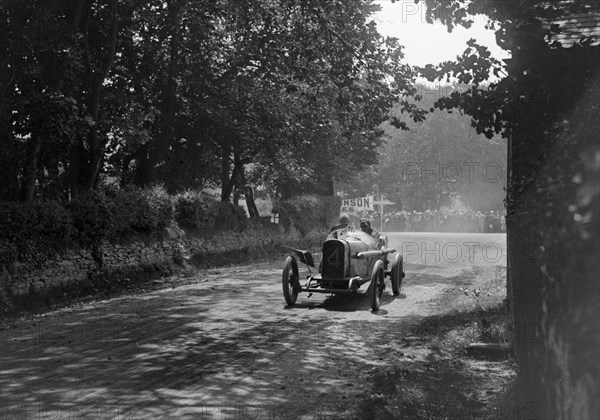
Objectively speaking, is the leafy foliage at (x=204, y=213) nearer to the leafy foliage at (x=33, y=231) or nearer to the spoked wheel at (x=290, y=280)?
the leafy foliage at (x=33, y=231)

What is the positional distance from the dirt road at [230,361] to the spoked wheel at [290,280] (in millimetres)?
261

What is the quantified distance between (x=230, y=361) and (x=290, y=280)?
5308mm

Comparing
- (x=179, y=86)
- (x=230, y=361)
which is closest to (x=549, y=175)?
(x=230, y=361)

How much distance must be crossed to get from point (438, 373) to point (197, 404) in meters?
3.09

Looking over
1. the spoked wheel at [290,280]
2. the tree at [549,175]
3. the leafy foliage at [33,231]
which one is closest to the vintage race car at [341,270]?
the spoked wheel at [290,280]

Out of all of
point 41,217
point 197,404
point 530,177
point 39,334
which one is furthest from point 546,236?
point 41,217

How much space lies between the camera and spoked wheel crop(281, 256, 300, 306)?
14266 millimetres

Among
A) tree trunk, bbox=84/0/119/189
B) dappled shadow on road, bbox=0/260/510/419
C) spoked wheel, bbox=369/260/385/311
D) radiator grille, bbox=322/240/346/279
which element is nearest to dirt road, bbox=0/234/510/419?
dappled shadow on road, bbox=0/260/510/419

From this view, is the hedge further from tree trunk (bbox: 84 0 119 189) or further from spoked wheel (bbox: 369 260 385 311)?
spoked wheel (bbox: 369 260 385 311)

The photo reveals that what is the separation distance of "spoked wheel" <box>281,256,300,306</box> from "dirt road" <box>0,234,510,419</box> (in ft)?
0.86

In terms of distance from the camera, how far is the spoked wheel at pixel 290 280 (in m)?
14.3

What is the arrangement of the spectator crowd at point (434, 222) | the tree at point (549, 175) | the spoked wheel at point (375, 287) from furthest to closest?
the spectator crowd at point (434, 222) → the spoked wheel at point (375, 287) → the tree at point (549, 175)

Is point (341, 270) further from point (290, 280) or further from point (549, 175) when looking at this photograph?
point (549, 175)

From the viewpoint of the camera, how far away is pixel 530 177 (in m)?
6.45
